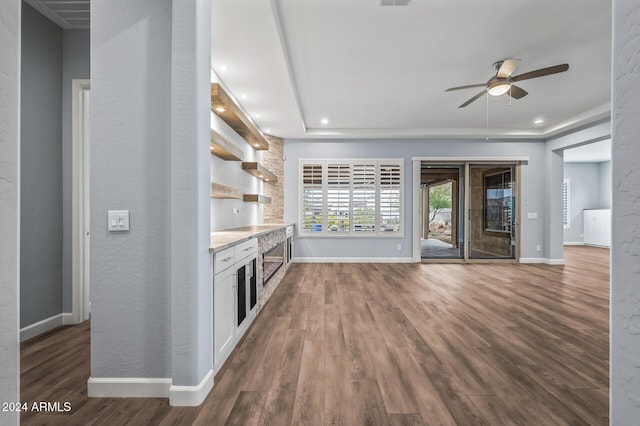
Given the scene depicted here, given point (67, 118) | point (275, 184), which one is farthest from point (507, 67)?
point (67, 118)

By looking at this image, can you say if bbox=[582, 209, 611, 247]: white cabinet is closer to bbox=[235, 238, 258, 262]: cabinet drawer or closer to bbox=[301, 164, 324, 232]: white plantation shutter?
bbox=[301, 164, 324, 232]: white plantation shutter

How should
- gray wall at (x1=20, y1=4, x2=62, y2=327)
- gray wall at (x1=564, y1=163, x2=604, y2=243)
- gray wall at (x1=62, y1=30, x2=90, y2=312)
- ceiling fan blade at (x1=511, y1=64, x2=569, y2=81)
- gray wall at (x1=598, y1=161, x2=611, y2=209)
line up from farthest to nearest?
gray wall at (x1=564, y1=163, x2=604, y2=243) < gray wall at (x1=598, y1=161, x2=611, y2=209) < ceiling fan blade at (x1=511, y1=64, x2=569, y2=81) < gray wall at (x1=62, y1=30, x2=90, y2=312) < gray wall at (x1=20, y1=4, x2=62, y2=327)

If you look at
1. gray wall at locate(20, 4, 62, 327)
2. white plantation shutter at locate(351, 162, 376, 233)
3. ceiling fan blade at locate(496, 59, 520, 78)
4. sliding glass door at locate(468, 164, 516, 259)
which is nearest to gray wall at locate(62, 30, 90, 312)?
gray wall at locate(20, 4, 62, 327)

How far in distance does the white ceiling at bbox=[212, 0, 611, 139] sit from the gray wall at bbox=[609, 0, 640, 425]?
2.23 meters

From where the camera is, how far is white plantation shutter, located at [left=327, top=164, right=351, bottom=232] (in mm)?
6289

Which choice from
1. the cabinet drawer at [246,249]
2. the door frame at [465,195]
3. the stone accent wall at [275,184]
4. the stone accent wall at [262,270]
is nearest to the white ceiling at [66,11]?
the cabinet drawer at [246,249]

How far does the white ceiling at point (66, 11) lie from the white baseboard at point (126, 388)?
3000mm

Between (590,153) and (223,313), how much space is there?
34.0ft

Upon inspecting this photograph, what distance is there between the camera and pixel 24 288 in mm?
2590

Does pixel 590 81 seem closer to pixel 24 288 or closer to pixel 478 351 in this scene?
pixel 478 351

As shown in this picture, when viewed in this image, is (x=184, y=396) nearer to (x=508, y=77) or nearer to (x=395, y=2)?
(x=395, y=2)

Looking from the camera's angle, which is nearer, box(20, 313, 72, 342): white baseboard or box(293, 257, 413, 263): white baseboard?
box(20, 313, 72, 342): white baseboard

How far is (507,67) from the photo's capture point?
10.4 ft

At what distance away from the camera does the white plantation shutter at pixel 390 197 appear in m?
6.26
